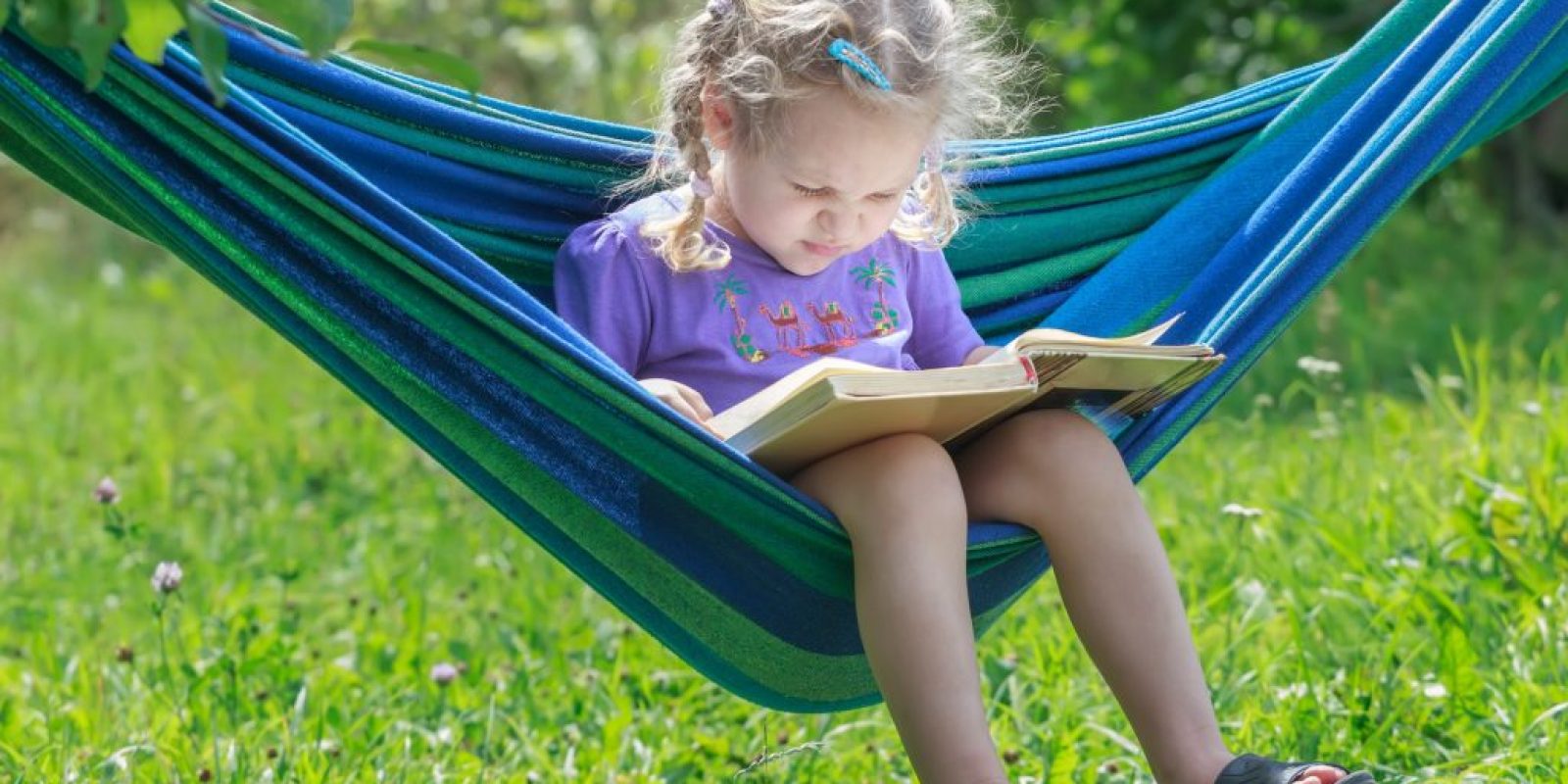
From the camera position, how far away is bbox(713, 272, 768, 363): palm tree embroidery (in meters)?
2.07

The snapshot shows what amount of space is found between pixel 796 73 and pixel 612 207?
0.38 m

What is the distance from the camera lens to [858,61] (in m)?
1.95

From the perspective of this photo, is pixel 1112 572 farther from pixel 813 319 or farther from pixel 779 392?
pixel 813 319

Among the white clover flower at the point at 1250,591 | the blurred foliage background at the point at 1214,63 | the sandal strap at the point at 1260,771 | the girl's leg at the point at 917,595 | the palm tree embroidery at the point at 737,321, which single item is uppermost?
the blurred foliage background at the point at 1214,63

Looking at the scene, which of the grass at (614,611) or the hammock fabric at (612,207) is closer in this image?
the hammock fabric at (612,207)

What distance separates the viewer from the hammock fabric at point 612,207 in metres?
1.78

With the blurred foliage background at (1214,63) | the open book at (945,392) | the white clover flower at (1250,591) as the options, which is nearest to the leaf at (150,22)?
the open book at (945,392)

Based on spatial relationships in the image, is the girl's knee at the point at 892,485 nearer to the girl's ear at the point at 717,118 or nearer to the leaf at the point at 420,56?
the girl's ear at the point at 717,118

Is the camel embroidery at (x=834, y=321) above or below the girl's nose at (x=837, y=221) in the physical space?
below

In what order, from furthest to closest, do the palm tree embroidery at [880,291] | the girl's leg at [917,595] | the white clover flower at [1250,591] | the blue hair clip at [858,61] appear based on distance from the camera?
the white clover flower at [1250,591] → the palm tree embroidery at [880,291] → the blue hair clip at [858,61] → the girl's leg at [917,595]

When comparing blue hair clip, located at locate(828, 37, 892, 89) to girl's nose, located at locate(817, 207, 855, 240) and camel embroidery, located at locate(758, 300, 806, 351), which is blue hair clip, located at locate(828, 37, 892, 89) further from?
camel embroidery, located at locate(758, 300, 806, 351)

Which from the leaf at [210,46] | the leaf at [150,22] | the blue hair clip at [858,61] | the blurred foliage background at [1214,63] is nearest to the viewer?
the leaf at [210,46]

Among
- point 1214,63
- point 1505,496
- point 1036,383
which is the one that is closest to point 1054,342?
point 1036,383

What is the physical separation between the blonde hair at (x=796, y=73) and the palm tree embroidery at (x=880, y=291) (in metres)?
0.12
